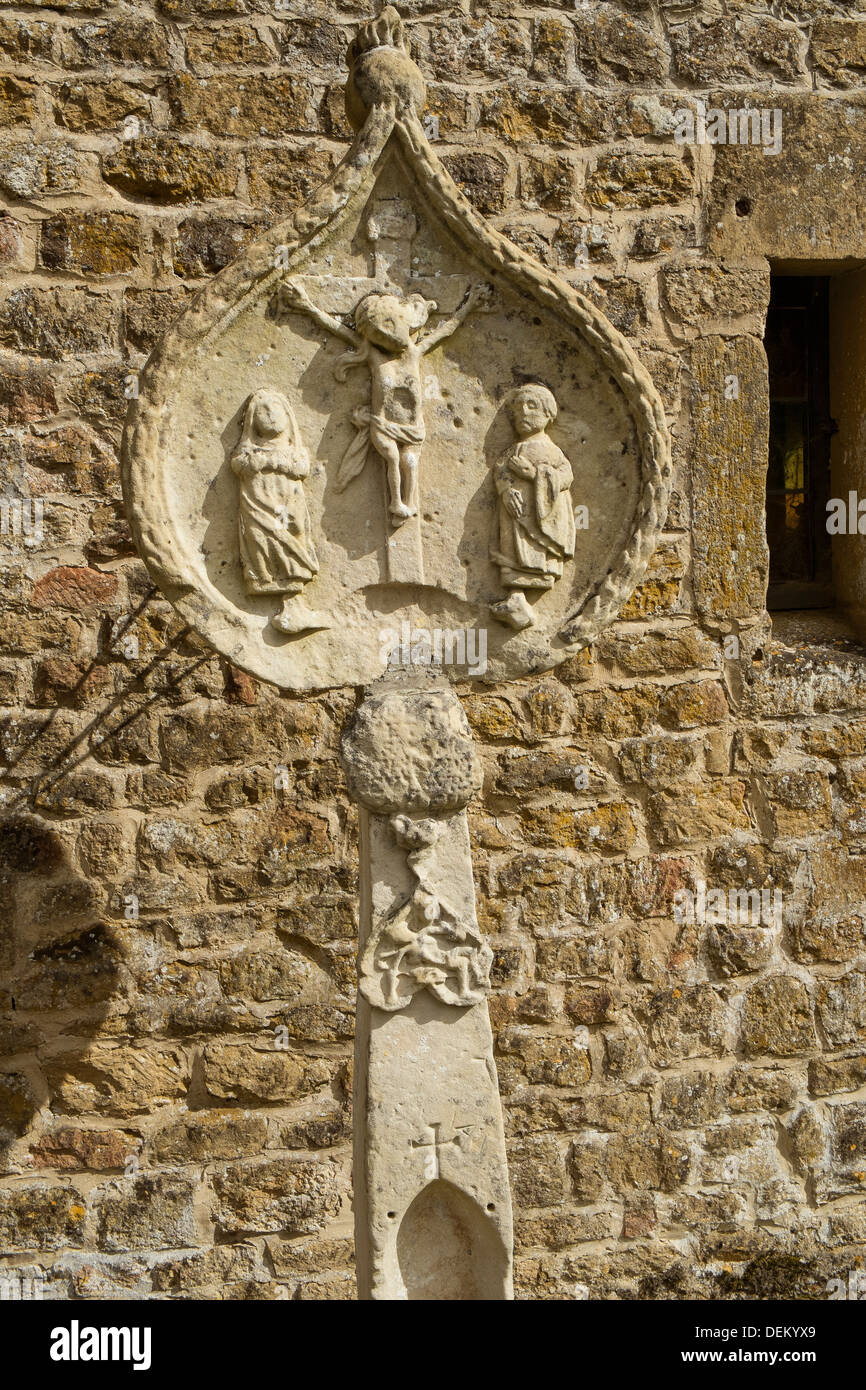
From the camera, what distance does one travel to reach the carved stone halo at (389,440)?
2.62 m

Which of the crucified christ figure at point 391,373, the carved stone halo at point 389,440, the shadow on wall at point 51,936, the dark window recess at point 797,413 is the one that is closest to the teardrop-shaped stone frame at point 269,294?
the carved stone halo at point 389,440

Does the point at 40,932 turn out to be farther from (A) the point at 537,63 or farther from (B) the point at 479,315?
(A) the point at 537,63

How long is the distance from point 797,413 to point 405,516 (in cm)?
219

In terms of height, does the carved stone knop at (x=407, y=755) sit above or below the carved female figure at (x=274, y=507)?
below

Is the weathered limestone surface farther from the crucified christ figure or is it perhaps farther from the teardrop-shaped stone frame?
the crucified christ figure

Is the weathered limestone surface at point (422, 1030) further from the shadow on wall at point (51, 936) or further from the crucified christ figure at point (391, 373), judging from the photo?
the shadow on wall at point (51, 936)

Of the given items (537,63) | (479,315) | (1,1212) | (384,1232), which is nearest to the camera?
(384,1232)

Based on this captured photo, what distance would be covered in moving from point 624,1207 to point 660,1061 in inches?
17.8

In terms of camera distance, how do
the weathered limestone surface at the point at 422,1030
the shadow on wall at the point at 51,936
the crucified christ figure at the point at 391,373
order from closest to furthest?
the weathered limestone surface at the point at 422,1030 → the crucified christ figure at the point at 391,373 → the shadow on wall at the point at 51,936

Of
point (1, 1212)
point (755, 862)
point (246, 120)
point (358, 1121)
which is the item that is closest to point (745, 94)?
point (246, 120)

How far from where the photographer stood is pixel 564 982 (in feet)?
13.1

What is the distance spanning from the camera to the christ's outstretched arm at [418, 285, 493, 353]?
2.73 meters

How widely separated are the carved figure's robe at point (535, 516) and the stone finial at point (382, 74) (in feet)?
2.39

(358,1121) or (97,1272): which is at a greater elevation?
(358,1121)
